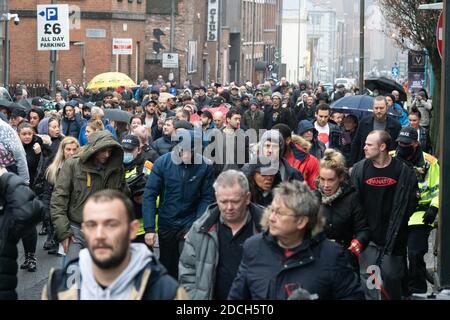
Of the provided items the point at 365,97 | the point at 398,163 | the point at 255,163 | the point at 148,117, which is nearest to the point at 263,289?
the point at 255,163

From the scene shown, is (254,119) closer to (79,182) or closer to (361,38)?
(361,38)

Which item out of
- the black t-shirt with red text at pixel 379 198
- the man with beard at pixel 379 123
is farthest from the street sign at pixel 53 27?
the black t-shirt with red text at pixel 379 198

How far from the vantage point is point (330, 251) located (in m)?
6.56

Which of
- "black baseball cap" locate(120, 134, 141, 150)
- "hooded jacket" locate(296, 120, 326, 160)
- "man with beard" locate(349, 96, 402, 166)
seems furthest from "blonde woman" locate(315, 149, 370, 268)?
"man with beard" locate(349, 96, 402, 166)

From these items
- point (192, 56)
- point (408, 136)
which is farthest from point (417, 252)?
point (192, 56)

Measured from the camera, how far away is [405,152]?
12516mm

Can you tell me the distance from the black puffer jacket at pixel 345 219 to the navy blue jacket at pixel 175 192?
156cm

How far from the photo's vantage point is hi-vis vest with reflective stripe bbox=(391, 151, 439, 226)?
12.0 m

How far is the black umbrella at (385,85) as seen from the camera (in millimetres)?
23938

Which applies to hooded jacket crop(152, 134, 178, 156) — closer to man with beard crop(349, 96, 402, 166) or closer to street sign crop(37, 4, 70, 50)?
man with beard crop(349, 96, 402, 166)

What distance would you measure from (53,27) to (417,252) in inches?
682

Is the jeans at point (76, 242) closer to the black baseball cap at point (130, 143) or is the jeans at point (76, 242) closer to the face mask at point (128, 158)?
the face mask at point (128, 158)

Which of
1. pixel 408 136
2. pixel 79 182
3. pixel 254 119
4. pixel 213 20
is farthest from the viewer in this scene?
pixel 213 20
